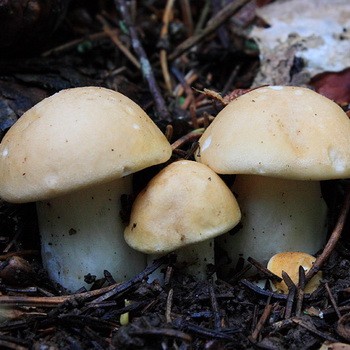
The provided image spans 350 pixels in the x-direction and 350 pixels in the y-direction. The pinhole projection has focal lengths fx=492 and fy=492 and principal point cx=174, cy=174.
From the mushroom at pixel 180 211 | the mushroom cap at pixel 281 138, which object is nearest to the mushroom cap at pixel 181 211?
the mushroom at pixel 180 211

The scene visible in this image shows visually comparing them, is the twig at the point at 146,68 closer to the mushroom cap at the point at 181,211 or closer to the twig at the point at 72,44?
the twig at the point at 72,44

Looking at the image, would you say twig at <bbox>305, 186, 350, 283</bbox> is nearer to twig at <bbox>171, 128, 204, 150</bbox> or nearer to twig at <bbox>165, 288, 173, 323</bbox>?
twig at <bbox>165, 288, 173, 323</bbox>

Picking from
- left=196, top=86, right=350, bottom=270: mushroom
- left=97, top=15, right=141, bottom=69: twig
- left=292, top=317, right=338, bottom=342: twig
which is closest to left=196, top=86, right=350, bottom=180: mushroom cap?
left=196, top=86, right=350, bottom=270: mushroom

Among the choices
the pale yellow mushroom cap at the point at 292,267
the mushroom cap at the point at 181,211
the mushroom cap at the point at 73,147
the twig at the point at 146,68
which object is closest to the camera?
the mushroom cap at the point at 73,147

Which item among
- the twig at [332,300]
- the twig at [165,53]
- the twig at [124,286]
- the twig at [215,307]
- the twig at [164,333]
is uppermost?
the twig at [165,53]

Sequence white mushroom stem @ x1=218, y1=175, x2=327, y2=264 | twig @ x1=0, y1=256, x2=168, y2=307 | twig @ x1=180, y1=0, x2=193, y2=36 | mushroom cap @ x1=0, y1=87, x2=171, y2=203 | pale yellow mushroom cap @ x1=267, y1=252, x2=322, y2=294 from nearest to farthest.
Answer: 1. mushroom cap @ x1=0, y1=87, x2=171, y2=203
2. twig @ x1=0, y1=256, x2=168, y2=307
3. pale yellow mushroom cap @ x1=267, y1=252, x2=322, y2=294
4. white mushroom stem @ x1=218, y1=175, x2=327, y2=264
5. twig @ x1=180, y1=0, x2=193, y2=36

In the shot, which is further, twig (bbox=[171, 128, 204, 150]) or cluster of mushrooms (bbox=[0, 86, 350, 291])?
twig (bbox=[171, 128, 204, 150])

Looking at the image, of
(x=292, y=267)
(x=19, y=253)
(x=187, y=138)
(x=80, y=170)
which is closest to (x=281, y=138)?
(x=292, y=267)
